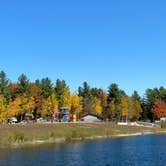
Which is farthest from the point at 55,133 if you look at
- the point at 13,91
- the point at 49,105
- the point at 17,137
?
the point at 13,91

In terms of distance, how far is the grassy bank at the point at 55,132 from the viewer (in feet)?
387

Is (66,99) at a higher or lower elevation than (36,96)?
lower

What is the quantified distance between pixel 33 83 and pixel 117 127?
3816 cm

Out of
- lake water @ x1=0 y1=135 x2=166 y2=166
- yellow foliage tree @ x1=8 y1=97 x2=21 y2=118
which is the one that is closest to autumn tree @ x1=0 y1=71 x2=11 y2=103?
yellow foliage tree @ x1=8 y1=97 x2=21 y2=118

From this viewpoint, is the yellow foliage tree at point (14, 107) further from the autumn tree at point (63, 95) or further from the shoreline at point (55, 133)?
the autumn tree at point (63, 95)

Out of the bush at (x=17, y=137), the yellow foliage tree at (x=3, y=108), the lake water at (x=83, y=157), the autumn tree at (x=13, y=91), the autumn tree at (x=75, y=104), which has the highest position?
the autumn tree at (x=13, y=91)

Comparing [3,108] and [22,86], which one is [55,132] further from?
[22,86]

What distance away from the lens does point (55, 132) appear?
13425cm

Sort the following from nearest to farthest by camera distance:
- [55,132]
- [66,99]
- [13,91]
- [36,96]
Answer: [55,132], [13,91], [36,96], [66,99]

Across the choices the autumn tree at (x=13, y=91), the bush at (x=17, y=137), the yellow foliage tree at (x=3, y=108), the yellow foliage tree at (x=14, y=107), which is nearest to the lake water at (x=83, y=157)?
the bush at (x=17, y=137)

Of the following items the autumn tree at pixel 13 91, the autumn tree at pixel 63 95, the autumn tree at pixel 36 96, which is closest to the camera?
the autumn tree at pixel 13 91

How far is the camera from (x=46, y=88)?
190 metres

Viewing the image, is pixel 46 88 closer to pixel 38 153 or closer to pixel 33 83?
pixel 33 83

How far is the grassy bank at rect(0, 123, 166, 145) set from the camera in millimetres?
117875
